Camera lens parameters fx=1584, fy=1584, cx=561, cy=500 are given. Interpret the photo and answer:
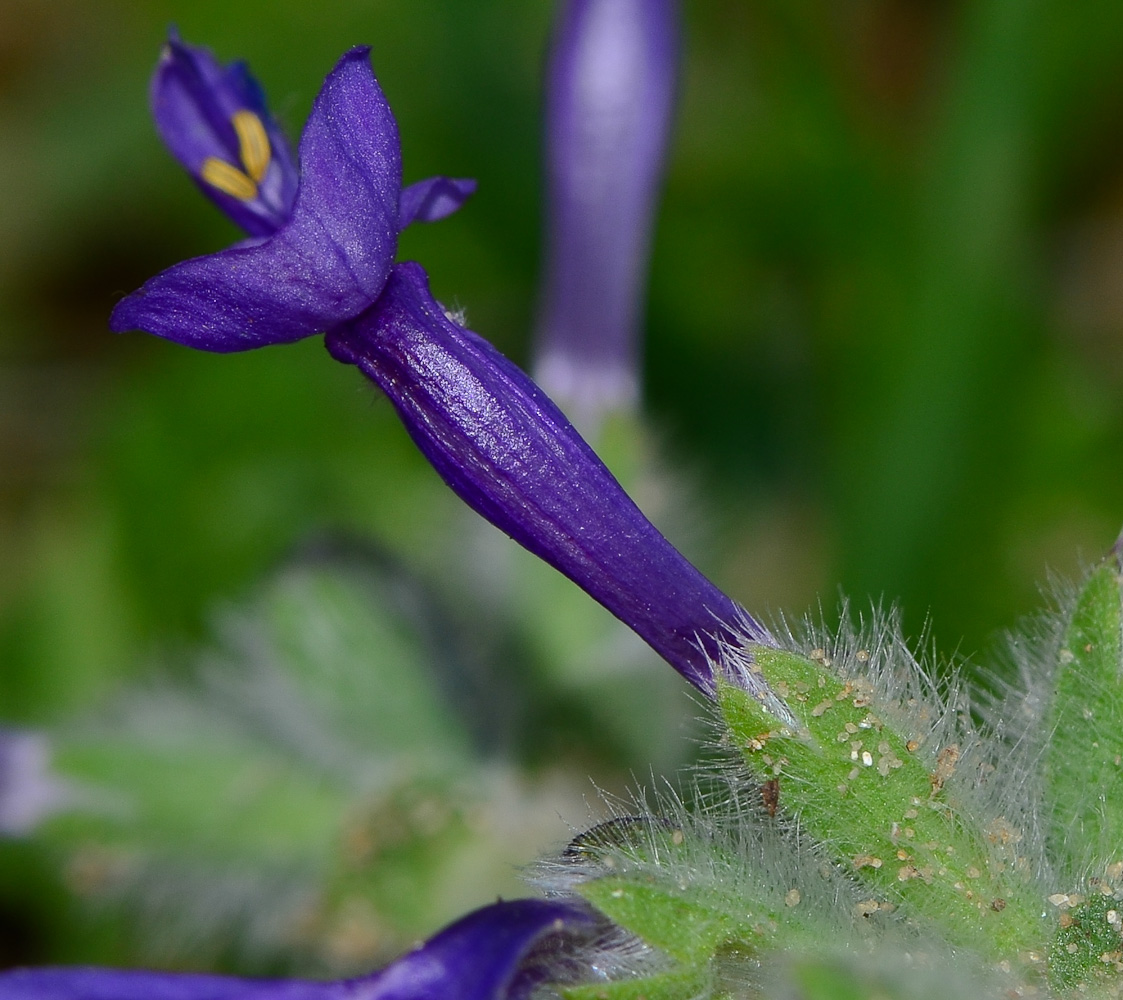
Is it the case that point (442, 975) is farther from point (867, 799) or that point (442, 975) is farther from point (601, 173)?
point (601, 173)

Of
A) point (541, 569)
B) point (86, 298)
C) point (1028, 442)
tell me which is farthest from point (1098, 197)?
point (86, 298)

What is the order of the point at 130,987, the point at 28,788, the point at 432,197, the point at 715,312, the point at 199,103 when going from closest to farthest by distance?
1. the point at 130,987
2. the point at 432,197
3. the point at 199,103
4. the point at 28,788
5. the point at 715,312

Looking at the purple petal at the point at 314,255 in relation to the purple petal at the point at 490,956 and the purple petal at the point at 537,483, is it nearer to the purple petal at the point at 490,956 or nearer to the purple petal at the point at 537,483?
the purple petal at the point at 537,483

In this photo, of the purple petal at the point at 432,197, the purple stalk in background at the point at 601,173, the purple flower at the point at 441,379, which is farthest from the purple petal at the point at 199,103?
the purple stalk in background at the point at 601,173

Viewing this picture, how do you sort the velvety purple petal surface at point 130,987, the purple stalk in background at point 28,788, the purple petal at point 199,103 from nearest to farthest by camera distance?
the velvety purple petal surface at point 130,987 → the purple petal at point 199,103 → the purple stalk in background at point 28,788

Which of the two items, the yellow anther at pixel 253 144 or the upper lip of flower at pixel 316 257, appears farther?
the yellow anther at pixel 253 144

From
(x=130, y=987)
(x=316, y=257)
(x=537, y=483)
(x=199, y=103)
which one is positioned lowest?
(x=130, y=987)

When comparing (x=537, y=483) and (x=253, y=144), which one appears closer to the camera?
(x=537, y=483)

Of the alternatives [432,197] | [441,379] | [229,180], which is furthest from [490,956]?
[229,180]
